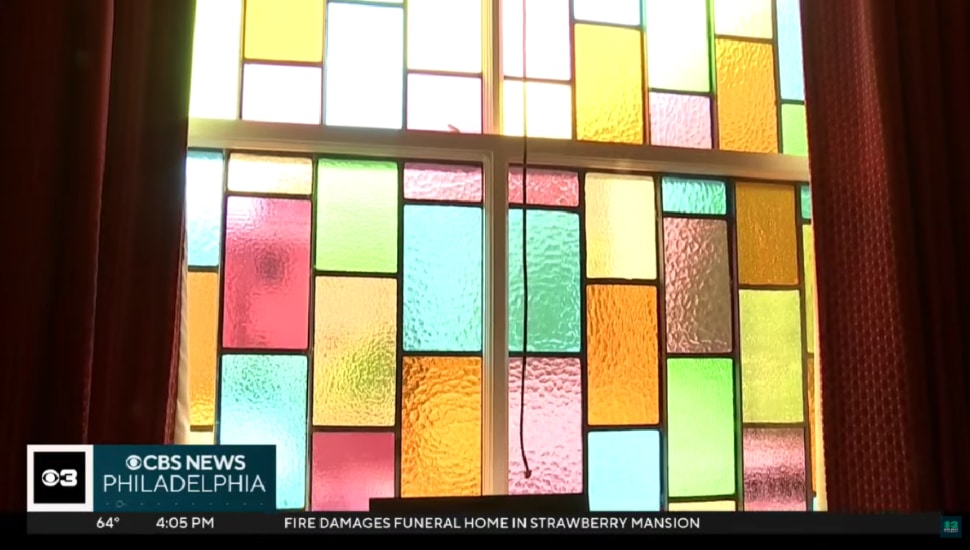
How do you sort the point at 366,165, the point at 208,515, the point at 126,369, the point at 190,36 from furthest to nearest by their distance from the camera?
the point at 366,165, the point at 190,36, the point at 126,369, the point at 208,515

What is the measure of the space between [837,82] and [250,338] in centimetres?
150

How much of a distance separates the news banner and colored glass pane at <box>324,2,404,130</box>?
0.88 metres

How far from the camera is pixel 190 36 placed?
1.75 meters

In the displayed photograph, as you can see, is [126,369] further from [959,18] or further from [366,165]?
[959,18]

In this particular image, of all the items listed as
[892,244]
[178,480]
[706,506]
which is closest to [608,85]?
[892,244]

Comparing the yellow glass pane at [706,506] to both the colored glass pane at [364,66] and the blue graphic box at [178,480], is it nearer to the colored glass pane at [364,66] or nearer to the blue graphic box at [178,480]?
the blue graphic box at [178,480]

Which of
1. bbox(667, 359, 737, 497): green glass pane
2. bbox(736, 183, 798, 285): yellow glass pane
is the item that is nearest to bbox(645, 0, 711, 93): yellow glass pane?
bbox(736, 183, 798, 285): yellow glass pane

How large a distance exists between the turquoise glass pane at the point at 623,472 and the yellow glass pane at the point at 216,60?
1.19 metres

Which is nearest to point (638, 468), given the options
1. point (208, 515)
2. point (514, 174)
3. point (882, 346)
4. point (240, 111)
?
point (882, 346)

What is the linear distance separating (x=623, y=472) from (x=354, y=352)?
0.72 metres

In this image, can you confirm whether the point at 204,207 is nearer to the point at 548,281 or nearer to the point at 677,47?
the point at 548,281

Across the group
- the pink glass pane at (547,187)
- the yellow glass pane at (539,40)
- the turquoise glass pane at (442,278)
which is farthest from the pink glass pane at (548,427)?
the yellow glass pane at (539,40)

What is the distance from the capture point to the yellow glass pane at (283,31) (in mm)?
2061

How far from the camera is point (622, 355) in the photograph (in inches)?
83.4
